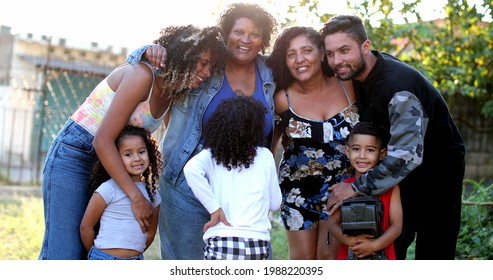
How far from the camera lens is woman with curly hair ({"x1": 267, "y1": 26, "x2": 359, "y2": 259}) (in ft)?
12.7

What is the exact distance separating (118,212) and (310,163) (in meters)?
1.17

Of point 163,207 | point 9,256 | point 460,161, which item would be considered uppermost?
point 460,161

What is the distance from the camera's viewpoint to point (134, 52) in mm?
3514

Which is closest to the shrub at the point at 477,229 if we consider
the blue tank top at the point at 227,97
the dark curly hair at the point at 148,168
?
the blue tank top at the point at 227,97

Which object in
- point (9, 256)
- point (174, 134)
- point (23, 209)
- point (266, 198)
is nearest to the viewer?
point (266, 198)

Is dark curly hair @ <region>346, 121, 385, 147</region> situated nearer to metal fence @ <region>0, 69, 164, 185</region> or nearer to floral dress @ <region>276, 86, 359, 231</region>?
floral dress @ <region>276, 86, 359, 231</region>

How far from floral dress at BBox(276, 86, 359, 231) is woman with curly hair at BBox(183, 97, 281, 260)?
0.51 metres

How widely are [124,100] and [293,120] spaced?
1.06 meters

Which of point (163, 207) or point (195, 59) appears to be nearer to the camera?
point (195, 59)

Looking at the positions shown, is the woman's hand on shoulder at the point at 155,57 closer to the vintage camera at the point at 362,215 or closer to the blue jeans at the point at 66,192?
the blue jeans at the point at 66,192

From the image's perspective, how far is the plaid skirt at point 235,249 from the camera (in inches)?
126

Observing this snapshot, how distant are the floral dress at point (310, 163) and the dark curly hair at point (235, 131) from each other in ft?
1.55
